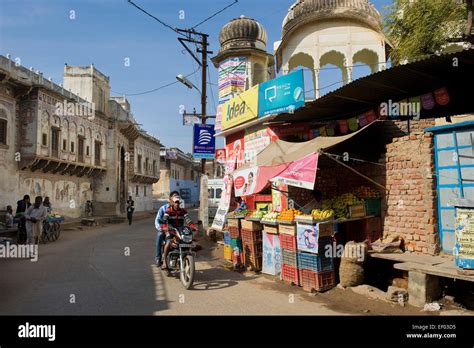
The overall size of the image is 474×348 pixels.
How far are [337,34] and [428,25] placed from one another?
203 inches

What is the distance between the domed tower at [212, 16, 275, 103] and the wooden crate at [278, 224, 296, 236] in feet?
37.4

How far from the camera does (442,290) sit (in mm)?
6129

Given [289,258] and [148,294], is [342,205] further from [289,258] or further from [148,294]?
[148,294]

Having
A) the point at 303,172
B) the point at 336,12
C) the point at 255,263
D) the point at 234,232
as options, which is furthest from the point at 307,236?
the point at 336,12

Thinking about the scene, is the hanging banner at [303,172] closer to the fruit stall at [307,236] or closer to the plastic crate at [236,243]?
the fruit stall at [307,236]

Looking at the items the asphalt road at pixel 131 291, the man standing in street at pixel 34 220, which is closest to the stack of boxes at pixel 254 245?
the asphalt road at pixel 131 291

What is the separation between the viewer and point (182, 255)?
25.9 ft

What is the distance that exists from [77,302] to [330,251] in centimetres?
457

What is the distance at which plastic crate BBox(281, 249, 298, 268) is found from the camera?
301 inches

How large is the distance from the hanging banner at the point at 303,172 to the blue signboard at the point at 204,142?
29.1 feet

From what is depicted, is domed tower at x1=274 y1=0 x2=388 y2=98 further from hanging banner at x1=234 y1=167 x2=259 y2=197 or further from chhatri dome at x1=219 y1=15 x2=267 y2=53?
hanging banner at x1=234 y1=167 x2=259 y2=197

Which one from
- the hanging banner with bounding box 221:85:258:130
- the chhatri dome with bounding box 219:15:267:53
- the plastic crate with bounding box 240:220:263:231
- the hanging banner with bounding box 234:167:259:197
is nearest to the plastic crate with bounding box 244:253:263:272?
the plastic crate with bounding box 240:220:263:231

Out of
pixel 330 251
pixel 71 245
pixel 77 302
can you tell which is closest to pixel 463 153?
pixel 330 251
